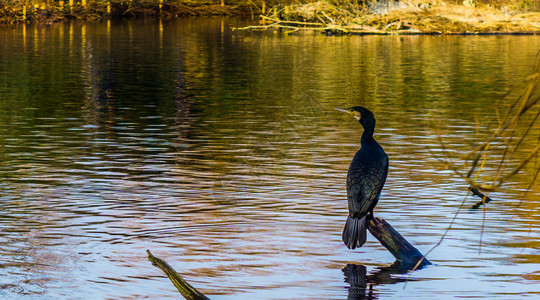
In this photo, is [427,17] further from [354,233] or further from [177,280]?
[177,280]

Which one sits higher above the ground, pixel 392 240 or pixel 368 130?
pixel 368 130

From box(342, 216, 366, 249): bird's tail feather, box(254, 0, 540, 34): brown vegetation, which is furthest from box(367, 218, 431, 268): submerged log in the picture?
box(254, 0, 540, 34): brown vegetation

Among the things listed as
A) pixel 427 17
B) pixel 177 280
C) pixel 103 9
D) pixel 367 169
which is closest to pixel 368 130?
pixel 367 169

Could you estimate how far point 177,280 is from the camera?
753 centimetres

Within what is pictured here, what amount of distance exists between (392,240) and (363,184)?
0.69 metres

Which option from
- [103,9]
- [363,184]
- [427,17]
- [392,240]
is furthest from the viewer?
[103,9]

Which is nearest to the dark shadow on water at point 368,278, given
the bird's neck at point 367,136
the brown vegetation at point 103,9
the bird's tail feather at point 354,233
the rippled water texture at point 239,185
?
the rippled water texture at point 239,185

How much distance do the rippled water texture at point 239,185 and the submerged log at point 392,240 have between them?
0.89 ft

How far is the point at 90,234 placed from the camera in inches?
481

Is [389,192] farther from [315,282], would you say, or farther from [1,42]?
[1,42]

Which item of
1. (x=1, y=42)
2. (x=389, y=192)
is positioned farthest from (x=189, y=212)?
(x=1, y=42)

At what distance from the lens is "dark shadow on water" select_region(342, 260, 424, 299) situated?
9.61 meters

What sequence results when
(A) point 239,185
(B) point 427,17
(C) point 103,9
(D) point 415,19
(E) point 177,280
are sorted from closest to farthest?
(E) point 177,280
(A) point 239,185
(B) point 427,17
(D) point 415,19
(C) point 103,9

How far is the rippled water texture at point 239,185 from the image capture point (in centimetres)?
1024
